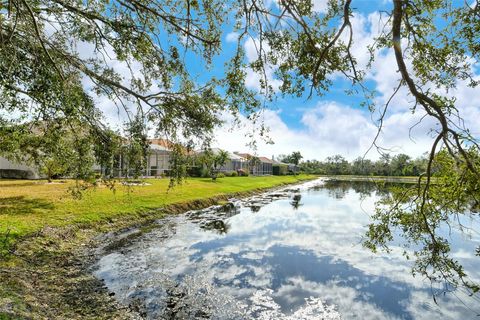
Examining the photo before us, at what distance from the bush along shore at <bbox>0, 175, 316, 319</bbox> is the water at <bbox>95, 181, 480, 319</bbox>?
0.73m

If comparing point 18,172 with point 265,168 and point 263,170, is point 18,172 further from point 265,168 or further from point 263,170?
point 265,168

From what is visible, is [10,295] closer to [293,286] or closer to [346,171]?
[293,286]

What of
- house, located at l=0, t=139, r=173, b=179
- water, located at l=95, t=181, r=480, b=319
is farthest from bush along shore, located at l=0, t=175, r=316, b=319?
house, located at l=0, t=139, r=173, b=179

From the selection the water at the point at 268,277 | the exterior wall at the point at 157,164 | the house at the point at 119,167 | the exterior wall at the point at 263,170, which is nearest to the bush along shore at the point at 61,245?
the water at the point at 268,277

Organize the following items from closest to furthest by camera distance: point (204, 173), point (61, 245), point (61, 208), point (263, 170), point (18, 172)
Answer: point (61, 245) → point (61, 208) → point (18, 172) → point (204, 173) → point (263, 170)

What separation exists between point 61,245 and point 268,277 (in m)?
7.50

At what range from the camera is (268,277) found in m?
10.0

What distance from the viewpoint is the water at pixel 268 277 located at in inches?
307

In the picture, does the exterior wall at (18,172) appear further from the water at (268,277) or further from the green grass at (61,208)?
the water at (268,277)

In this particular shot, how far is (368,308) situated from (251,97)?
6.21m

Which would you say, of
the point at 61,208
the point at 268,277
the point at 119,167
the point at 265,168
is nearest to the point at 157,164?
the point at 61,208

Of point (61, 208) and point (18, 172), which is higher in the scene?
point (18, 172)

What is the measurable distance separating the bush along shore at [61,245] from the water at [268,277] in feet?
2.40

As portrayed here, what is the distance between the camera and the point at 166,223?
17.3 metres
